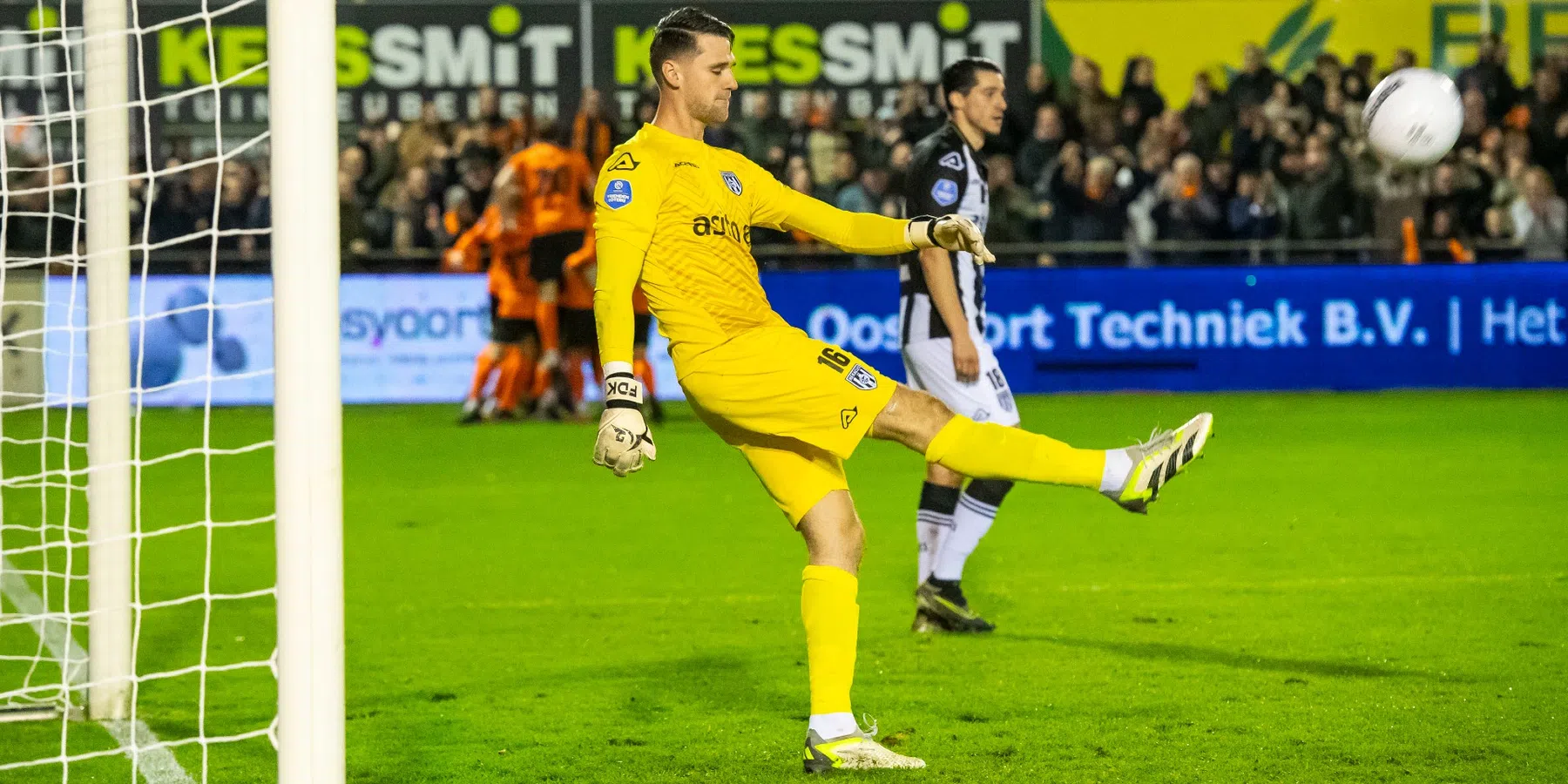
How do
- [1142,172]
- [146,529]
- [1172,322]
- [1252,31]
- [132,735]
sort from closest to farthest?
[132,735] → [146,529] → [1172,322] → [1142,172] → [1252,31]

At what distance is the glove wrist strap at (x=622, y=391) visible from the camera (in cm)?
436

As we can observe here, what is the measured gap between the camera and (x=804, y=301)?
16234 mm

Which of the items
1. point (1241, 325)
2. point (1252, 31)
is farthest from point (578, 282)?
point (1252, 31)

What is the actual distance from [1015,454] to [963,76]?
7.34ft

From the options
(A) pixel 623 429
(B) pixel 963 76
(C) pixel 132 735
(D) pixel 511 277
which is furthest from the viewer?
(D) pixel 511 277

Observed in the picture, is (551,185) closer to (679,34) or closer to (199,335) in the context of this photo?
(199,335)

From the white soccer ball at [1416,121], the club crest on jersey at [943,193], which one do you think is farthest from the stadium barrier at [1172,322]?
the club crest on jersey at [943,193]

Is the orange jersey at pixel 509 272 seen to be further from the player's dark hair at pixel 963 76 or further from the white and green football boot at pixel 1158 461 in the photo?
the white and green football boot at pixel 1158 461

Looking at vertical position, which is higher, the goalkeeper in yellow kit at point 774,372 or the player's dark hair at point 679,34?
the player's dark hair at point 679,34

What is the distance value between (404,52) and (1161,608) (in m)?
16.9

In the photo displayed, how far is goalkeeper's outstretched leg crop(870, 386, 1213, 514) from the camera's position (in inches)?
185

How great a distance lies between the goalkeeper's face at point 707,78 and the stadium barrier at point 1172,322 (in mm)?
11243

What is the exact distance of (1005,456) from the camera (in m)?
4.73

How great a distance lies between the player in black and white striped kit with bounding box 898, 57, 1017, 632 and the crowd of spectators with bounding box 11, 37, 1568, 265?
10.1 metres
